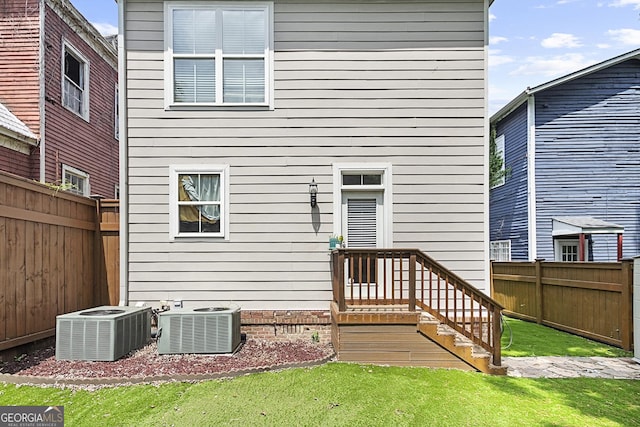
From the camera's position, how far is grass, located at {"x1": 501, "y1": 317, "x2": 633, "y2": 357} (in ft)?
21.3

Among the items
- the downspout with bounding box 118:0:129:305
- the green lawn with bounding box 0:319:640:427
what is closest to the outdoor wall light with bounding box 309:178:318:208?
the green lawn with bounding box 0:319:640:427

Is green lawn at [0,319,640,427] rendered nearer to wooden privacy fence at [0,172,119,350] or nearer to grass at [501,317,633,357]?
wooden privacy fence at [0,172,119,350]

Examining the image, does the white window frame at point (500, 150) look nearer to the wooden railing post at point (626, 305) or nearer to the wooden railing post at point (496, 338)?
the wooden railing post at point (626, 305)

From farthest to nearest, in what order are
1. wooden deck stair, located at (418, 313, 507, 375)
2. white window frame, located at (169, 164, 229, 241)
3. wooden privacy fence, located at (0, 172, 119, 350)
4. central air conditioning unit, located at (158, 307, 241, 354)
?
white window frame, located at (169, 164, 229, 241) < central air conditioning unit, located at (158, 307, 241, 354) < wooden deck stair, located at (418, 313, 507, 375) < wooden privacy fence, located at (0, 172, 119, 350)

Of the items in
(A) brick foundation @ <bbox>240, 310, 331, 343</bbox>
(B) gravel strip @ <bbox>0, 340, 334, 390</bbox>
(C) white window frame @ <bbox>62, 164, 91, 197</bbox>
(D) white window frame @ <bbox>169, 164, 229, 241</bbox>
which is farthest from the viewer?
(C) white window frame @ <bbox>62, 164, 91, 197</bbox>

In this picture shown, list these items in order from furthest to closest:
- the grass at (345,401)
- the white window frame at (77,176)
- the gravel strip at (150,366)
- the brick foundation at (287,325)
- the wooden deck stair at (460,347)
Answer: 1. the white window frame at (77,176)
2. the brick foundation at (287,325)
3. the wooden deck stair at (460,347)
4. the gravel strip at (150,366)
5. the grass at (345,401)

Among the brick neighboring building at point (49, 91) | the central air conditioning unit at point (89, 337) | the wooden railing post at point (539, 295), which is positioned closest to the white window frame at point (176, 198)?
the central air conditioning unit at point (89, 337)

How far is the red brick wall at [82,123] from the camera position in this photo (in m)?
9.17

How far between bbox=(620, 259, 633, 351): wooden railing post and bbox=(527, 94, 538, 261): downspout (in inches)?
206

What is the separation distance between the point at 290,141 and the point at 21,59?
6509 mm

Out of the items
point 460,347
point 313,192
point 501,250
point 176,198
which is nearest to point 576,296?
point 460,347

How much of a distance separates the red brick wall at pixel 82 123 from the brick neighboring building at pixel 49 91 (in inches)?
0.8

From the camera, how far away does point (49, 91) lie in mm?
9102

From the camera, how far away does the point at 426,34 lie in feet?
21.8
